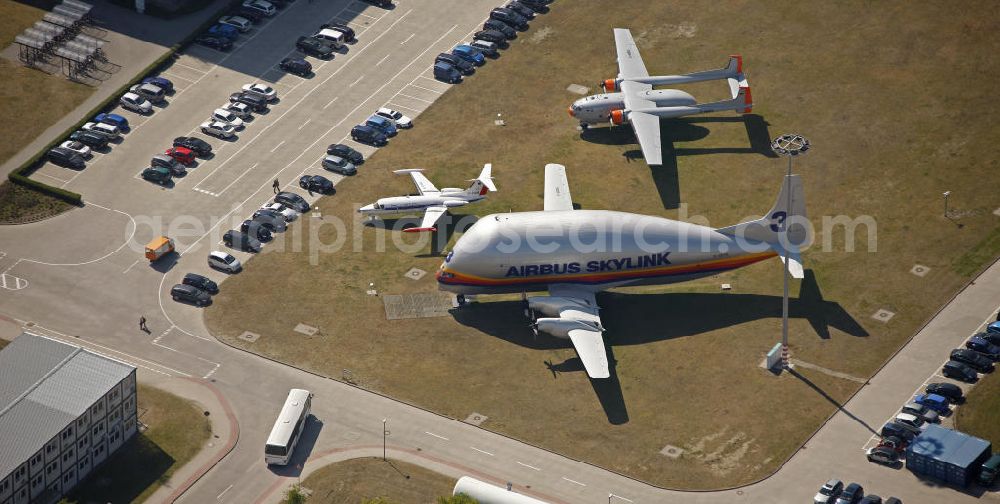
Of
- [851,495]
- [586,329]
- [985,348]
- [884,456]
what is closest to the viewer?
[851,495]

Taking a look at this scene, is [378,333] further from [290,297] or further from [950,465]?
[950,465]

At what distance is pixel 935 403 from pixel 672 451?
2762 cm

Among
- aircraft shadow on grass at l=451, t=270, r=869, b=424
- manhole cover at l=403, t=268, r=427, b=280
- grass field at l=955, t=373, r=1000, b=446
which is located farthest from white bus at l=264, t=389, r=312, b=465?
grass field at l=955, t=373, r=1000, b=446

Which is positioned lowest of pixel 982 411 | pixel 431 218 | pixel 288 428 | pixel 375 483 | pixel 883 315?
pixel 375 483

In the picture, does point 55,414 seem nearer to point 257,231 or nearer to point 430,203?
point 257,231

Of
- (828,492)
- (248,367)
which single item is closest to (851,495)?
(828,492)

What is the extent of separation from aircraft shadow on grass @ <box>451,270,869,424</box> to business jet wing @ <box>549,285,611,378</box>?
3.28 metres

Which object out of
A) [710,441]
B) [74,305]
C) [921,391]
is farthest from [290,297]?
[921,391]

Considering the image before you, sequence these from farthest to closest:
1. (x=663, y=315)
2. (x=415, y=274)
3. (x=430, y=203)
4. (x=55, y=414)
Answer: (x=430, y=203) < (x=415, y=274) < (x=663, y=315) < (x=55, y=414)

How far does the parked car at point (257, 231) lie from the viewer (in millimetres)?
189625

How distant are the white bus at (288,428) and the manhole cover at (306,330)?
40.6 feet

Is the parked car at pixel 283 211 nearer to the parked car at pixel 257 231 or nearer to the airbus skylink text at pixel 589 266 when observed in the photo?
the parked car at pixel 257 231

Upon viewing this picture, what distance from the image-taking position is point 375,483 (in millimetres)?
156375

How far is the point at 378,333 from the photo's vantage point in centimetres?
17538
